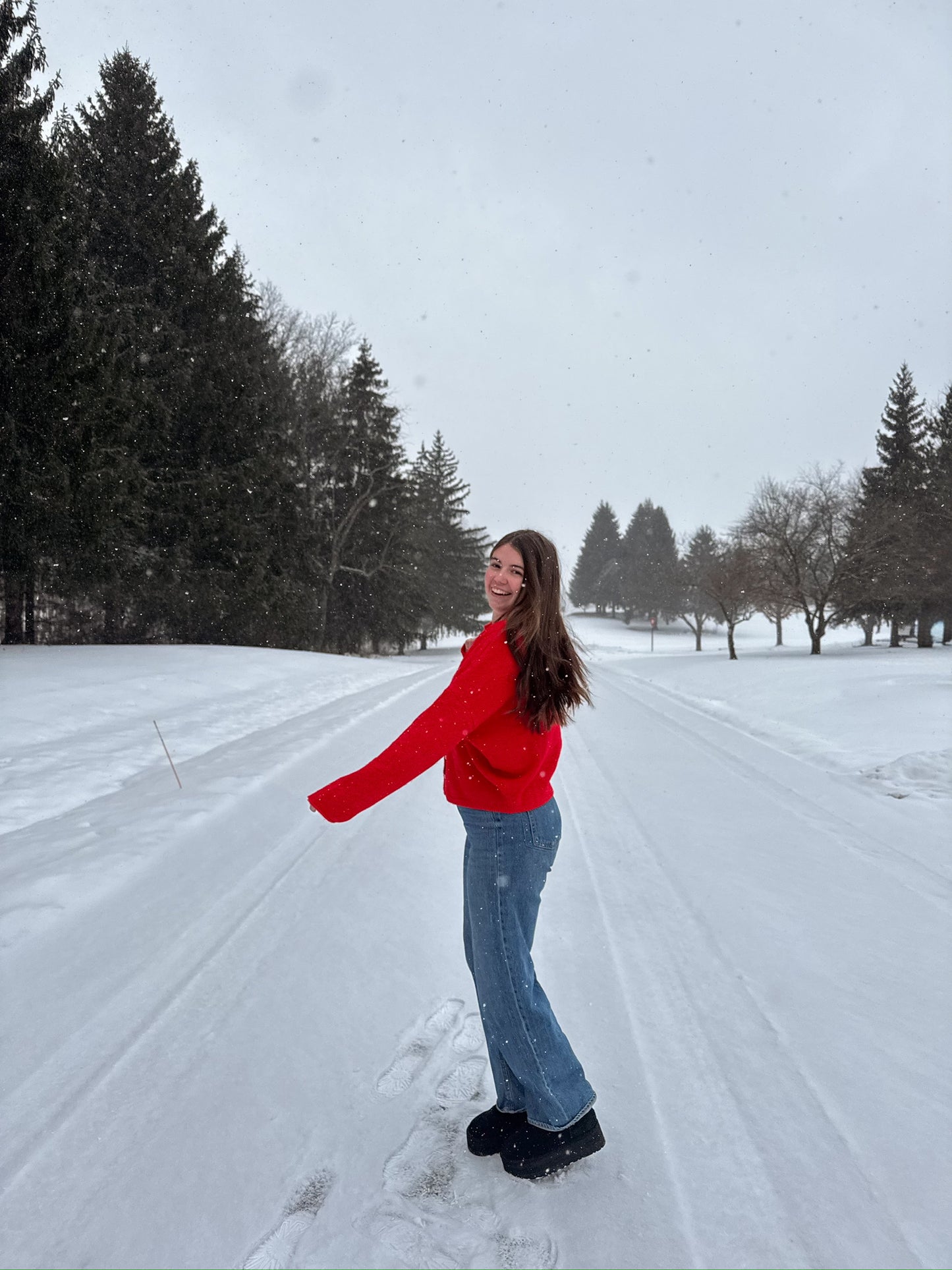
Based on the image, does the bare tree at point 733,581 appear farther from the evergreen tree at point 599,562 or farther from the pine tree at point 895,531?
the evergreen tree at point 599,562

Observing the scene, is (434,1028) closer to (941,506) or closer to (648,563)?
(941,506)

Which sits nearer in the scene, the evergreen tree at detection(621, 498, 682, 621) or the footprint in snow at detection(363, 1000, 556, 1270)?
the footprint in snow at detection(363, 1000, 556, 1270)

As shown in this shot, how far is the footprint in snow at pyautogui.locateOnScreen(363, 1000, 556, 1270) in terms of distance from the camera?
5.56 feet

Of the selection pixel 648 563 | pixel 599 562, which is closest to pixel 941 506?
pixel 648 563

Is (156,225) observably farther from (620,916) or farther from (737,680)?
(620,916)

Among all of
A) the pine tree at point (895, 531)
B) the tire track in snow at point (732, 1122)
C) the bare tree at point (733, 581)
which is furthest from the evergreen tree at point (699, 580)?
the tire track in snow at point (732, 1122)

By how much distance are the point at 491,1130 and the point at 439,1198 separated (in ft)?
0.73

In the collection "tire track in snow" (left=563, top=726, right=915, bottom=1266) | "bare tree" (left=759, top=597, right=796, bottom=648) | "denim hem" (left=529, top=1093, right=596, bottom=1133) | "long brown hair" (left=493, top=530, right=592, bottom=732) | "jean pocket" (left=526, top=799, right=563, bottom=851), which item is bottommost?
"tire track in snow" (left=563, top=726, right=915, bottom=1266)

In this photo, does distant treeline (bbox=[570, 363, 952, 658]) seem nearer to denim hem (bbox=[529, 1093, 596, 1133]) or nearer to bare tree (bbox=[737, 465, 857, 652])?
bare tree (bbox=[737, 465, 857, 652])

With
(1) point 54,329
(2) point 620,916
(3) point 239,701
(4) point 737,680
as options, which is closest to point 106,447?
(1) point 54,329

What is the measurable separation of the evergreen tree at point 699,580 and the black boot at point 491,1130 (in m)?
33.2

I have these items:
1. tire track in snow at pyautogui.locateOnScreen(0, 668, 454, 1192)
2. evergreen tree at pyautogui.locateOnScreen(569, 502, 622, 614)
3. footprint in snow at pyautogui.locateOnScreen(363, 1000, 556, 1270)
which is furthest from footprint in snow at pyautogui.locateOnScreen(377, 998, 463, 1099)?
evergreen tree at pyautogui.locateOnScreen(569, 502, 622, 614)

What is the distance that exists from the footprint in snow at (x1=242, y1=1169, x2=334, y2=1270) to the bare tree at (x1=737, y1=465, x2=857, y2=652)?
94.0 ft

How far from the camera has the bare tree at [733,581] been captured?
28.8 meters
